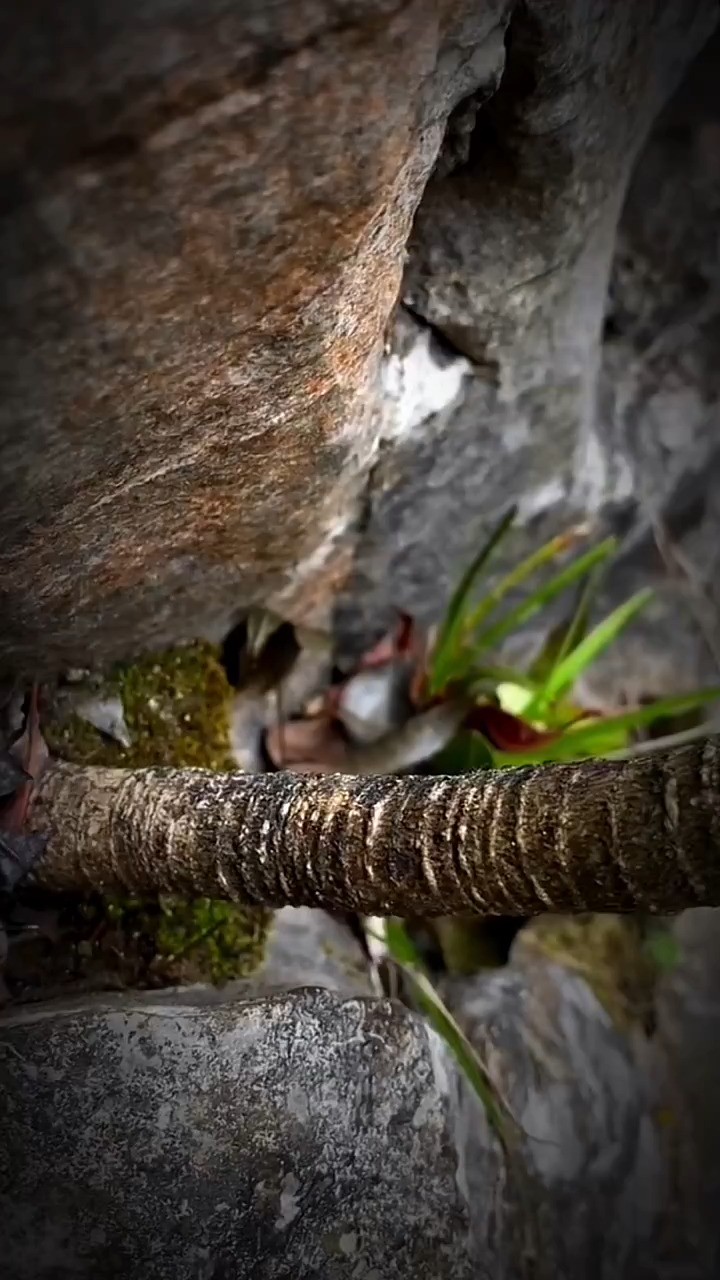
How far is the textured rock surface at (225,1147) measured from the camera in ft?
2.73

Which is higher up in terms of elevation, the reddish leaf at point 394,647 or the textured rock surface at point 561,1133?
the reddish leaf at point 394,647

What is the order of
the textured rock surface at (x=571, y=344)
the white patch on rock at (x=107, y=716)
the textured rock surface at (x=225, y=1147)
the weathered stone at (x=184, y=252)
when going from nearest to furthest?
the weathered stone at (x=184, y=252)
the textured rock surface at (x=225, y=1147)
the textured rock surface at (x=571, y=344)
the white patch on rock at (x=107, y=716)

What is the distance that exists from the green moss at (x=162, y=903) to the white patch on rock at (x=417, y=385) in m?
0.32

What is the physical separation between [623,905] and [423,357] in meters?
0.63

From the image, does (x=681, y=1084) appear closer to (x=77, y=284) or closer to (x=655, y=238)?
(x=655, y=238)

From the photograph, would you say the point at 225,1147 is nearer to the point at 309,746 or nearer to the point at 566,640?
the point at 309,746

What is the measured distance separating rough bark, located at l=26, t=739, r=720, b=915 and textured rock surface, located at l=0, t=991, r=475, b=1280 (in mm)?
137

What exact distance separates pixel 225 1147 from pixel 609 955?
24.7 inches

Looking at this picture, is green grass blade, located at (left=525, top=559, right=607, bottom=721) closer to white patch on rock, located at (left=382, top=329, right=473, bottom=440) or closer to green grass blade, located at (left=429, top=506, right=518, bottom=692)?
green grass blade, located at (left=429, top=506, right=518, bottom=692)

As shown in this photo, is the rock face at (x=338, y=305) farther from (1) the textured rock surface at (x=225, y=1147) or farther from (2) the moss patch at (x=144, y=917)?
(1) the textured rock surface at (x=225, y=1147)

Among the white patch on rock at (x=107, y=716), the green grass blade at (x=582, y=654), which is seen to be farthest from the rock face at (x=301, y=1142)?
the green grass blade at (x=582, y=654)

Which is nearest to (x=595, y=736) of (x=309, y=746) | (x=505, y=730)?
(x=505, y=730)

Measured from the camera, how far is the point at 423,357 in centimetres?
112

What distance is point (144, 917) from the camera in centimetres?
108
